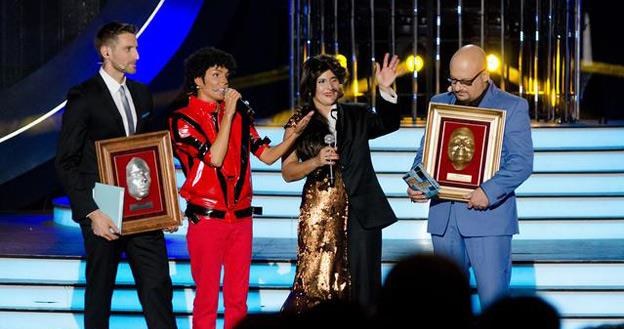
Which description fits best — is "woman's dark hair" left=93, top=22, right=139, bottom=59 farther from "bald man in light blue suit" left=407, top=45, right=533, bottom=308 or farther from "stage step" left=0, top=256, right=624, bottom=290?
"stage step" left=0, top=256, right=624, bottom=290

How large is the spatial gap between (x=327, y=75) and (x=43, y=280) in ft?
8.36

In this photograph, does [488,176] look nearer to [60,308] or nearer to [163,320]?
[163,320]

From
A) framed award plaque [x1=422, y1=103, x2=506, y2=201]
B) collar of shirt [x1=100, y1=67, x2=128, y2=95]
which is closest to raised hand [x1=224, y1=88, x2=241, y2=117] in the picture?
collar of shirt [x1=100, y1=67, x2=128, y2=95]

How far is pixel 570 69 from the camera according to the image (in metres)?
11.2

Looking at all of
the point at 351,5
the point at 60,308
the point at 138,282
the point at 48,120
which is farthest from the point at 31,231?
the point at 351,5

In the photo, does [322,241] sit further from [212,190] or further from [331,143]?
[212,190]

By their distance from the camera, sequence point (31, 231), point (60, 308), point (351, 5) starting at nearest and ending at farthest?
point (60, 308) < point (31, 231) < point (351, 5)

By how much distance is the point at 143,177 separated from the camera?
6168 mm

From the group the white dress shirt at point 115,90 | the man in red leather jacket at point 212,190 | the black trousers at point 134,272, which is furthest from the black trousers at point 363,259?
the white dress shirt at point 115,90

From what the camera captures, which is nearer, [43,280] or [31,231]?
[43,280]

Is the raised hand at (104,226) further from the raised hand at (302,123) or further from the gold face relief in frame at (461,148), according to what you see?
the gold face relief in frame at (461,148)

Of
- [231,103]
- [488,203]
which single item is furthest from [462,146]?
[231,103]

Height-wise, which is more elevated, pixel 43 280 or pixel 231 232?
pixel 231 232

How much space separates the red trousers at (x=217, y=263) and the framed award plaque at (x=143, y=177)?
0.27 meters
